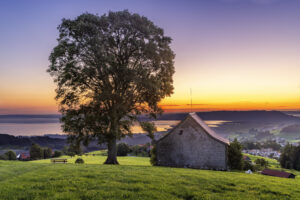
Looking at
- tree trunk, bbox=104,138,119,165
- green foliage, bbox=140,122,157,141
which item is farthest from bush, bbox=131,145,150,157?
tree trunk, bbox=104,138,119,165

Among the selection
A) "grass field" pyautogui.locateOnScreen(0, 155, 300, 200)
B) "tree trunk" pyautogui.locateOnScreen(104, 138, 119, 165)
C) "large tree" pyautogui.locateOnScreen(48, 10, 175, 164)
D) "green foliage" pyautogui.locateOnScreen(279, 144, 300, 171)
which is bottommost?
"green foliage" pyautogui.locateOnScreen(279, 144, 300, 171)

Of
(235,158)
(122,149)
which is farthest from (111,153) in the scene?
(122,149)

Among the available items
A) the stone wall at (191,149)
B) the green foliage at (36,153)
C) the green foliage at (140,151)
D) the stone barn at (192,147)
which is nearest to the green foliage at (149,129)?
the stone barn at (192,147)

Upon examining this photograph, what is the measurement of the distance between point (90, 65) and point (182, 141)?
625 inches

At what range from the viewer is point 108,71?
88.5 feet

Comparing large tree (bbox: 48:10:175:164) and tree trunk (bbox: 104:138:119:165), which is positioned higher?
large tree (bbox: 48:10:175:164)

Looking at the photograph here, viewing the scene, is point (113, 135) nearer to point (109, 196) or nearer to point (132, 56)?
point (132, 56)

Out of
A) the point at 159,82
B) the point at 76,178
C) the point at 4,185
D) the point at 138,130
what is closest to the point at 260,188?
the point at 76,178

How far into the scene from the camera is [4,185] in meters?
11.3

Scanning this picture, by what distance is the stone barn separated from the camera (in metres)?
28.7

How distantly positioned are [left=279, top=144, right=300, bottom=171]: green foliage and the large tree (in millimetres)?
100130

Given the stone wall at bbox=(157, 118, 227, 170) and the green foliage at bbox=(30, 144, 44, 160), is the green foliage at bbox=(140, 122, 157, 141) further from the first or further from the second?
the green foliage at bbox=(30, 144, 44, 160)

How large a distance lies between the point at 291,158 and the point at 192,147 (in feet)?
317

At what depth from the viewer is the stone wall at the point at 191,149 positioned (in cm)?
2875
